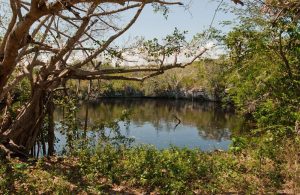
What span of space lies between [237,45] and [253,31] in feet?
4.34

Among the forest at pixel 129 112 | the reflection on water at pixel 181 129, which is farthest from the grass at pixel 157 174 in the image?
the reflection on water at pixel 181 129

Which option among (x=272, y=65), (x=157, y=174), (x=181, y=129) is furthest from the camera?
(x=181, y=129)

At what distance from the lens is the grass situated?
8094 mm

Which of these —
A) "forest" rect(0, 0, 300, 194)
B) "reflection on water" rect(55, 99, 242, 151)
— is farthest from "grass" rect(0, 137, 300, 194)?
"reflection on water" rect(55, 99, 242, 151)

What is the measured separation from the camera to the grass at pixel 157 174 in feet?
26.6

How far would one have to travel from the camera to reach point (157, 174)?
8953 mm

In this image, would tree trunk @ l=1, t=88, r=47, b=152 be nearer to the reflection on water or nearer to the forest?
the forest

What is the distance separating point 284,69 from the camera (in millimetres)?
11445

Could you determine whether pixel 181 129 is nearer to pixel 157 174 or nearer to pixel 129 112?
pixel 129 112

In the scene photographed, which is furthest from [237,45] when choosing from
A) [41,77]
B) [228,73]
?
[41,77]

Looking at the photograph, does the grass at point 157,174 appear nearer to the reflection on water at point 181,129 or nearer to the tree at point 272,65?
the tree at point 272,65

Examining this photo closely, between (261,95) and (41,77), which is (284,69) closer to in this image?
(261,95)

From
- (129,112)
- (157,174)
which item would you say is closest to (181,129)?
(129,112)

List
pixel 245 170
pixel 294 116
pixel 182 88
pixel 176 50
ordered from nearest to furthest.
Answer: pixel 245 170 → pixel 294 116 → pixel 176 50 → pixel 182 88
